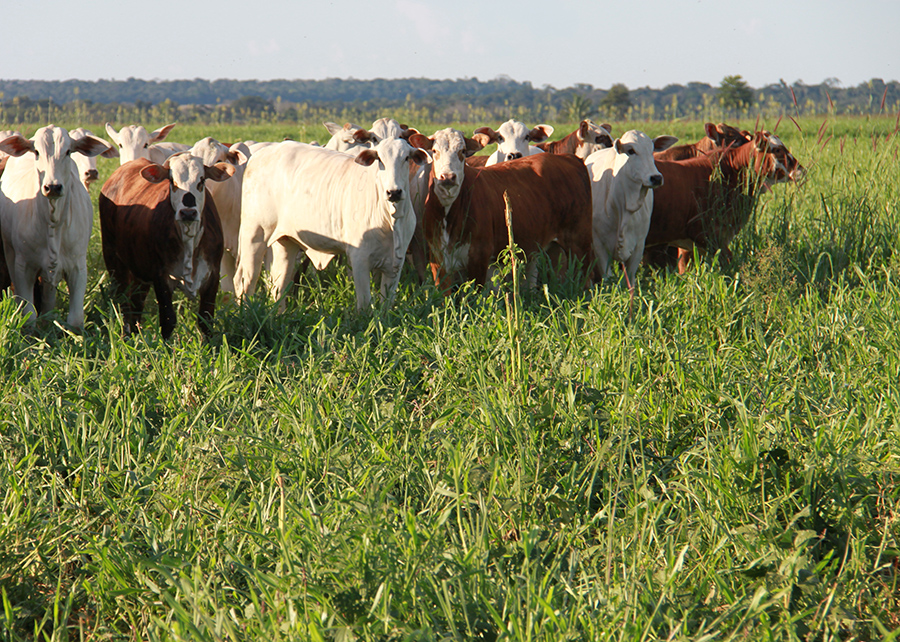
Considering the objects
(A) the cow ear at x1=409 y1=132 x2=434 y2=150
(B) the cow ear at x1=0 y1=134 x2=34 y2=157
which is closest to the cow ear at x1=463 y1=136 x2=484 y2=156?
(A) the cow ear at x1=409 y1=132 x2=434 y2=150

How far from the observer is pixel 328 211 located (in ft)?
19.2

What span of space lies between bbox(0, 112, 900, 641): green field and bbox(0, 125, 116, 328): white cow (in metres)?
0.65

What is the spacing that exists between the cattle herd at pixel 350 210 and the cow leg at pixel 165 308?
14 mm

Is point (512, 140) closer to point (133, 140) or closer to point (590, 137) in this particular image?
point (590, 137)

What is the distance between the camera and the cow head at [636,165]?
6.50 metres

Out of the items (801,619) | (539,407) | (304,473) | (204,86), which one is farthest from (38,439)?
(204,86)

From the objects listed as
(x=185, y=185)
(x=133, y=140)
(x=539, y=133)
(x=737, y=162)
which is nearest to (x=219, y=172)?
(x=185, y=185)

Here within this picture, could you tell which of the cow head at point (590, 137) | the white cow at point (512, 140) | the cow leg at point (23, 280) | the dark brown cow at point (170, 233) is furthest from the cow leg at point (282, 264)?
the cow head at point (590, 137)

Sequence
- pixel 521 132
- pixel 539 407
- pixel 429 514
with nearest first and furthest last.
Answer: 1. pixel 429 514
2. pixel 539 407
3. pixel 521 132

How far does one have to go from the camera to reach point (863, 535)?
2.71m

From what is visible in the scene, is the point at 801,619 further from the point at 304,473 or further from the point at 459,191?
the point at 459,191

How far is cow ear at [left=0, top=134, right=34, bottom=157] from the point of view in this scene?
5.20 m

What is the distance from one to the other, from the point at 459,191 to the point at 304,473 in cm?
324

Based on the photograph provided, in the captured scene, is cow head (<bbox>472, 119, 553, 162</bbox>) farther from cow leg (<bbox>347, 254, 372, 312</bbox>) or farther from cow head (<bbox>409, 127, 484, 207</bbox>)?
cow leg (<bbox>347, 254, 372, 312</bbox>)
